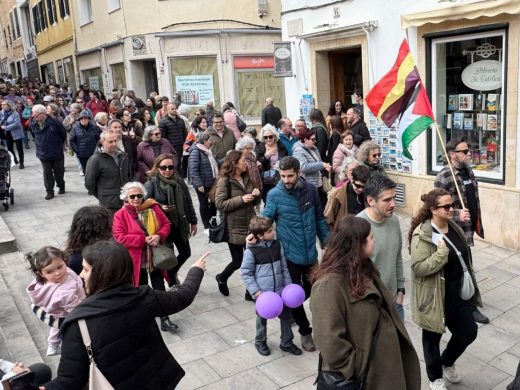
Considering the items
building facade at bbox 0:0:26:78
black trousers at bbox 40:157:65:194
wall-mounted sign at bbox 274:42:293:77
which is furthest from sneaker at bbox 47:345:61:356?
building facade at bbox 0:0:26:78

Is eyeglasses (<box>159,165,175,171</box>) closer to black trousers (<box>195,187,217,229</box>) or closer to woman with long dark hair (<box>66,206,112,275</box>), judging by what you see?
woman with long dark hair (<box>66,206,112,275</box>)

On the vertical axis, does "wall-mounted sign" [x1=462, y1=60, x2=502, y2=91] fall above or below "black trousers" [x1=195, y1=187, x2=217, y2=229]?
above

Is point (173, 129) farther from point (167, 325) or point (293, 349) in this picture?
point (293, 349)

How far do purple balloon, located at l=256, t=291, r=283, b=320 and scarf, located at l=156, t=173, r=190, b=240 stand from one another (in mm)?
1639

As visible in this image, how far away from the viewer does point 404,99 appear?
18.9 feet

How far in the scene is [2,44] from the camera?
153 ft

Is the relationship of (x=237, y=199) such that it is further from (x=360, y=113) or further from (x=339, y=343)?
(x=360, y=113)

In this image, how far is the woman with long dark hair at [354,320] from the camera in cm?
288

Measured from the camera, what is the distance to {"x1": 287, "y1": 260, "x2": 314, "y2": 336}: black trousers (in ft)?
16.7

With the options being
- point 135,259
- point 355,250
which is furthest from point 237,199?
point 355,250

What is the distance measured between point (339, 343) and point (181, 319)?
3443 mm

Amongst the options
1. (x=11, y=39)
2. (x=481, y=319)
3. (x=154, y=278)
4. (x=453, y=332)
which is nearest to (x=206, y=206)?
(x=154, y=278)

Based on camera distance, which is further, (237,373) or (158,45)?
(158,45)

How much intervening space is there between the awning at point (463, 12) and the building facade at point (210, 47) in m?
9.71
